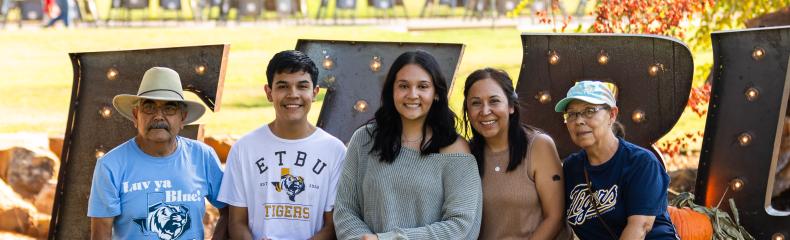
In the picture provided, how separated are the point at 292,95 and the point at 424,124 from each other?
0.50 m

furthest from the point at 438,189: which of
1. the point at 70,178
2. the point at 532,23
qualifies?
the point at 532,23

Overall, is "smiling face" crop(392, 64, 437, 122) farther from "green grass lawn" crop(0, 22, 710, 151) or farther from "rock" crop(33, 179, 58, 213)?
"green grass lawn" crop(0, 22, 710, 151)

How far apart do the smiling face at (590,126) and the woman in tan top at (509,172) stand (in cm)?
14

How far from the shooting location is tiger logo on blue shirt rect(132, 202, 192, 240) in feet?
A: 14.4

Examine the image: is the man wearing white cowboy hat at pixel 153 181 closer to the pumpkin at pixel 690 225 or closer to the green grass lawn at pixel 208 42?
the pumpkin at pixel 690 225

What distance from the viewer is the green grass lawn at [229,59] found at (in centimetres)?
1180

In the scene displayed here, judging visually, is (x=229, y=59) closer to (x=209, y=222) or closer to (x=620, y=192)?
(x=209, y=222)

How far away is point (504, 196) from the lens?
14.1 feet

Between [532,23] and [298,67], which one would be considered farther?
[532,23]

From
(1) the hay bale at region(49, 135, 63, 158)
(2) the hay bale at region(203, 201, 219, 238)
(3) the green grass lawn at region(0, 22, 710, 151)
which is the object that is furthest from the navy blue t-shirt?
(3) the green grass lawn at region(0, 22, 710, 151)

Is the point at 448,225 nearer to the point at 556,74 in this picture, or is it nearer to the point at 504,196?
the point at 504,196

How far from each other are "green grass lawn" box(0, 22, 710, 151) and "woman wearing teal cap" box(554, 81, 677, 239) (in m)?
6.64

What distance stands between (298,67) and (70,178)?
1577 millimetres

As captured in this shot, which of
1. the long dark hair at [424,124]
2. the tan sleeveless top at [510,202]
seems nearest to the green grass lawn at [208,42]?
the long dark hair at [424,124]
